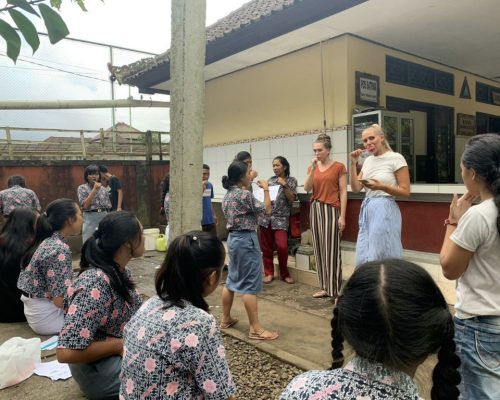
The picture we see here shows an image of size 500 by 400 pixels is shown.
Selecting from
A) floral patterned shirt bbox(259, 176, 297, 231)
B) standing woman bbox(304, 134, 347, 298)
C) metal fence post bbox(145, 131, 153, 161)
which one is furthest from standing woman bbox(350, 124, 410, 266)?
metal fence post bbox(145, 131, 153, 161)

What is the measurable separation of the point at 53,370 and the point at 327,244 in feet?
9.05

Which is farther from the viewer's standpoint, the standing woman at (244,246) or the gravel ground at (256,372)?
the standing woman at (244,246)

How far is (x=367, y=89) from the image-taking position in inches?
222

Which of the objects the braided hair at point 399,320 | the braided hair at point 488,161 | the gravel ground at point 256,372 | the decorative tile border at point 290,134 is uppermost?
the decorative tile border at point 290,134

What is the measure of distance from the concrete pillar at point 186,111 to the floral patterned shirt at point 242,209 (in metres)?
1.28

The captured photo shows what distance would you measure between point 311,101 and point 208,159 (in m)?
3.10

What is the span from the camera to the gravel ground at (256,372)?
271 centimetres

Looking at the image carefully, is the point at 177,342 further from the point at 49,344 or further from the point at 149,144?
the point at 149,144

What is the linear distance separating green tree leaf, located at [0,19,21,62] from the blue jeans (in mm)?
1905

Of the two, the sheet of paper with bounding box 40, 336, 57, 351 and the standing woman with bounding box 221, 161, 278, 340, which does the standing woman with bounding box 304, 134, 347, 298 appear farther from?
the sheet of paper with bounding box 40, 336, 57, 351

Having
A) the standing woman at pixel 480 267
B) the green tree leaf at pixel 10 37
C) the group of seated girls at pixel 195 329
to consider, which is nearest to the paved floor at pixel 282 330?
the group of seated girls at pixel 195 329

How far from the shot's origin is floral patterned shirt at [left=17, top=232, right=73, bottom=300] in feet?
10.4

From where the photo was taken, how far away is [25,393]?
277 centimetres

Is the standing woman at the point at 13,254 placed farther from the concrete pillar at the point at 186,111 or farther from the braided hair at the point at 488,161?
the braided hair at the point at 488,161
